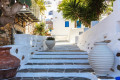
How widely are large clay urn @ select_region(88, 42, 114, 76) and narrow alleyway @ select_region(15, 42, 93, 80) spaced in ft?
1.53

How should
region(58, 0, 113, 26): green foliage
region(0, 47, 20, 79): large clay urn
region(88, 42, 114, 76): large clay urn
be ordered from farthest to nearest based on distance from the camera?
region(58, 0, 113, 26): green foliage
region(88, 42, 114, 76): large clay urn
region(0, 47, 20, 79): large clay urn

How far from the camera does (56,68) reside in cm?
435

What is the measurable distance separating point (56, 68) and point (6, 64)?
5.74 ft

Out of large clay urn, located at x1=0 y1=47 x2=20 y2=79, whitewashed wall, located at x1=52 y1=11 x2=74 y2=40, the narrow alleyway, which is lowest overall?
the narrow alleyway

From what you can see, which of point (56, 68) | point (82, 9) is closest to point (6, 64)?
point (56, 68)

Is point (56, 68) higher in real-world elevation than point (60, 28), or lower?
lower

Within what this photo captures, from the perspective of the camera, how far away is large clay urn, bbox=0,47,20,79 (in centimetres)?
301

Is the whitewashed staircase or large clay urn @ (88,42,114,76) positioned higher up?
large clay urn @ (88,42,114,76)

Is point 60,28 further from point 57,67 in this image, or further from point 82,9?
point 57,67

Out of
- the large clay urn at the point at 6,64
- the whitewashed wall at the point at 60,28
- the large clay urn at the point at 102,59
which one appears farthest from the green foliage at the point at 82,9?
the whitewashed wall at the point at 60,28

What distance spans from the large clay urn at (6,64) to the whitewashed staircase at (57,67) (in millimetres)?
656

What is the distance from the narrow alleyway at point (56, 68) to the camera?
3.70 metres

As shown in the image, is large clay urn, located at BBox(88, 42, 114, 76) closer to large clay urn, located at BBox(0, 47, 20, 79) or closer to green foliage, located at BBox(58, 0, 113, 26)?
large clay urn, located at BBox(0, 47, 20, 79)

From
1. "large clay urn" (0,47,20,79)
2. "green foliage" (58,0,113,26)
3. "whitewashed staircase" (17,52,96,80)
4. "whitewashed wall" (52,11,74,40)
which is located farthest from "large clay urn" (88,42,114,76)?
"whitewashed wall" (52,11,74,40)
